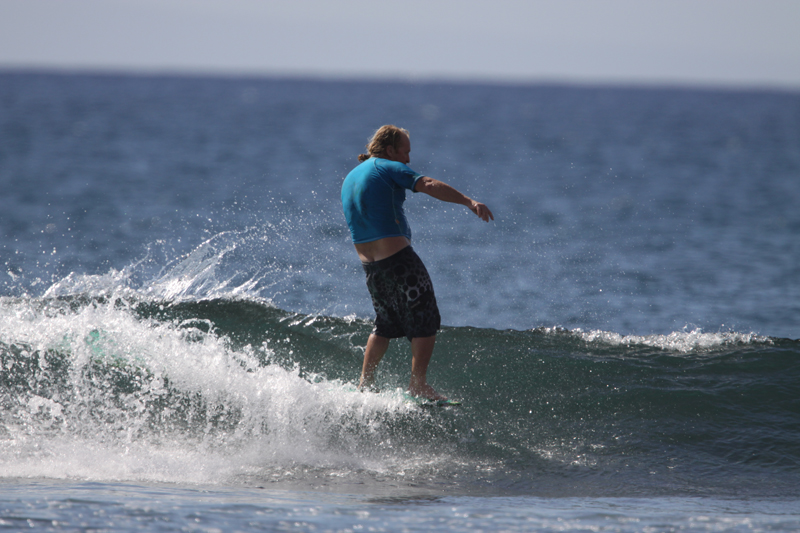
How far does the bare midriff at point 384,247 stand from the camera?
5168 millimetres

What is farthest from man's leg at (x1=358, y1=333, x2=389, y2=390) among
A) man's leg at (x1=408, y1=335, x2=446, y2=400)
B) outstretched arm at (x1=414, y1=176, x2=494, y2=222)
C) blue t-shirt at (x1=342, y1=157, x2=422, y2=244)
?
outstretched arm at (x1=414, y1=176, x2=494, y2=222)

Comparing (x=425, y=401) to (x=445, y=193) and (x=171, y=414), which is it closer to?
(x=445, y=193)

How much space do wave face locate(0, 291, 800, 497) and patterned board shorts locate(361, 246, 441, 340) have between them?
2.01ft

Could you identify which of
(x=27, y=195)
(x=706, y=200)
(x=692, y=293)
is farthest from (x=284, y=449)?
(x=706, y=200)

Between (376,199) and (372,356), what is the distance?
1.19 metres

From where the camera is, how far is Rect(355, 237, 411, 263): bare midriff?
17.0 ft

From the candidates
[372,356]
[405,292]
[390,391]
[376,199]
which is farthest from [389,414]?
[376,199]

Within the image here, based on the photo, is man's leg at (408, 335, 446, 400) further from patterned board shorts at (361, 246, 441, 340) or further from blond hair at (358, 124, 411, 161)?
blond hair at (358, 124, 411, 161)

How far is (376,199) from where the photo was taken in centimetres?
510

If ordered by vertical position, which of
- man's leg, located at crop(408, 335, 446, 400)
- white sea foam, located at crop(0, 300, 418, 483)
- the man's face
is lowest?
white sea foam, located at crop(0, 300, 418, 483)

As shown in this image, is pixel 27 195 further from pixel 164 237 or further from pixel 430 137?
pixel 430 137

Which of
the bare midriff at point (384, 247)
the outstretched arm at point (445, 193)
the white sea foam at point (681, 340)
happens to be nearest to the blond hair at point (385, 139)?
the outstretched arm at point (445, 193)

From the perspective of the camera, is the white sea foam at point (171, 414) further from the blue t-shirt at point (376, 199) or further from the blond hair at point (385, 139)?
the blond hair at point (385, 139)

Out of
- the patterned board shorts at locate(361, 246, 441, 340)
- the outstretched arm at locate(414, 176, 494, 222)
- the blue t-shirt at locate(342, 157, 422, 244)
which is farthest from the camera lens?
the patterned board shorts at locate(361, 246, 441, 340)
